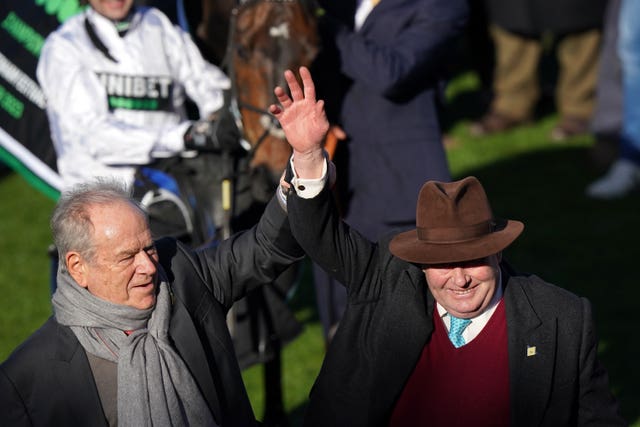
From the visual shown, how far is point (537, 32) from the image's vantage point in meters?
10.6

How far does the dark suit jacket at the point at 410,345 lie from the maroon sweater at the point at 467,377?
0.14 ft

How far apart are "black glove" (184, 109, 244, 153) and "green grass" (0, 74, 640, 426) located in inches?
65.1

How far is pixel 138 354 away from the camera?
390 centimetres

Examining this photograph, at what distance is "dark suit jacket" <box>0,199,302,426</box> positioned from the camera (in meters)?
3.81

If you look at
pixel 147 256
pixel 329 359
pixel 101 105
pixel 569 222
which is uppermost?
pixel 101 105

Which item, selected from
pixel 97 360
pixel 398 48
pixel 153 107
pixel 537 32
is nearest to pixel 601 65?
pixel 537 32

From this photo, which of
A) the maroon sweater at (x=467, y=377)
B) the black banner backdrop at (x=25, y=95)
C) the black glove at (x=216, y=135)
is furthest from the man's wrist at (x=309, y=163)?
the black banner backdrop at (x=25, y=95)

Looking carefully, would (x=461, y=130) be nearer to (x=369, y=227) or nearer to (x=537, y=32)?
(x=537, y=32)

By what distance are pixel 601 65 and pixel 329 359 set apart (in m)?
6.31

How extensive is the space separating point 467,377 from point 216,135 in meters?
1.94

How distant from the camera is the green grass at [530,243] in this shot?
279 inches

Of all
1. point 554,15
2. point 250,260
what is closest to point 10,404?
point 250,260

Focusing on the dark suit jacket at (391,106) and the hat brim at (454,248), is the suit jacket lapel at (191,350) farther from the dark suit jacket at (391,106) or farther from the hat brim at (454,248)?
the dark suit jacket at (391,106)

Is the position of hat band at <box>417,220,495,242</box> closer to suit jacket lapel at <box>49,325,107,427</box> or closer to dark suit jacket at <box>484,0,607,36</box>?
suit jacket lapel at <box>49,325,107,427</box>
